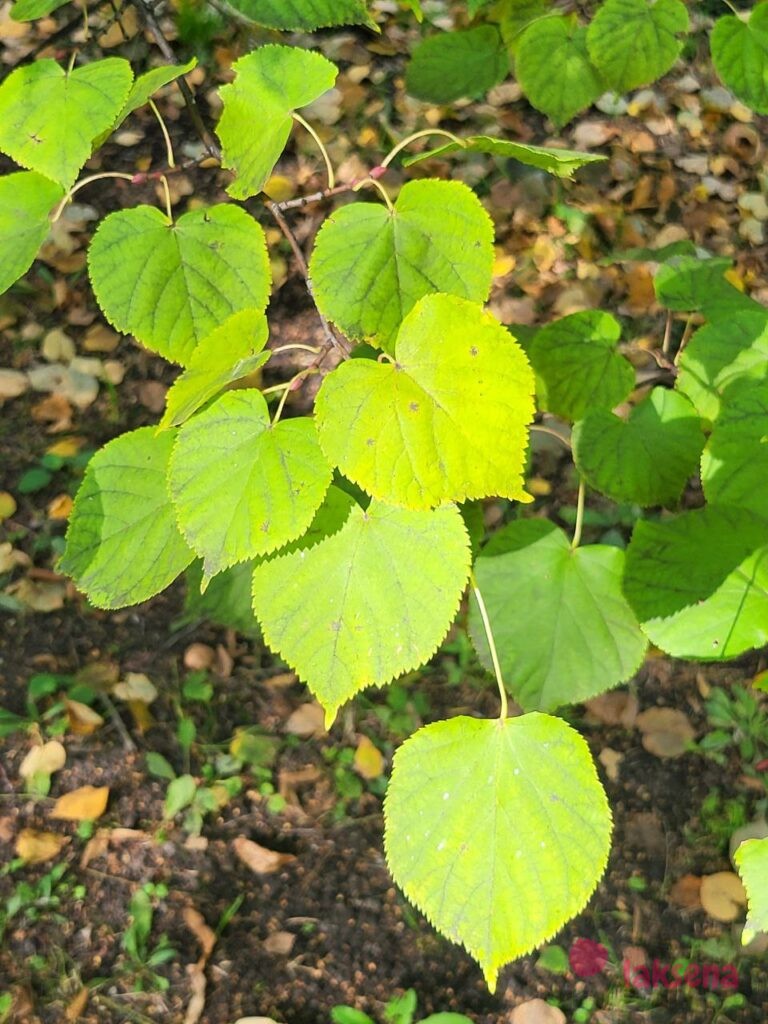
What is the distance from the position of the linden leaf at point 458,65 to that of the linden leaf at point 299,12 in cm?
59

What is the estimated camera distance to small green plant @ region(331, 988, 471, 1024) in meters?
Answer: 1.65

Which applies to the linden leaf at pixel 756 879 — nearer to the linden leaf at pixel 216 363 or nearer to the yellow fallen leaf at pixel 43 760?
→ the linden leaf at pixel 216 363

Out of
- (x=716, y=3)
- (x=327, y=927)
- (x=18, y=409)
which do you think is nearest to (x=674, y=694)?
(x=327, y=927)

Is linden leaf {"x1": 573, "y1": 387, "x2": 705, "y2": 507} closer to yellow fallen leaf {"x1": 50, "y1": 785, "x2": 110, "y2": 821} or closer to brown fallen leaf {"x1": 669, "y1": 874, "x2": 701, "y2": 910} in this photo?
brown fallen leaf {"x1": 669, "y1": 874, "x2": 701, "y2": 910}

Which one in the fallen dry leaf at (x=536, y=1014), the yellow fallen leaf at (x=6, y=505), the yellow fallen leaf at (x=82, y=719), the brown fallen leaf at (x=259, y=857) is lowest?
the fallen dry leaf at (x=536, y=1014)

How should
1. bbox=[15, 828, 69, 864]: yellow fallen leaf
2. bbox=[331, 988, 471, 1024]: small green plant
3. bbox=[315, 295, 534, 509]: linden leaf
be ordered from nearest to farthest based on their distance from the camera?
bbox=[315, 295, 534, 509]: linden leaf → bbox=[331, 988, 471, 1024]: small green plant → bbox=[15, 828, 69, 864]: yellow fallen leaf

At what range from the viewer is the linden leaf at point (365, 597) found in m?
0.92

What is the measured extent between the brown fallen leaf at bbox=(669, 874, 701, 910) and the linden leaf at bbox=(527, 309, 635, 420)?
1.04 m

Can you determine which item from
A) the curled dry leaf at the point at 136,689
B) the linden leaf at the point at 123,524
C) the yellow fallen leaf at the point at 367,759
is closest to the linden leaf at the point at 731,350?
the linden leaf at the point at 123,524

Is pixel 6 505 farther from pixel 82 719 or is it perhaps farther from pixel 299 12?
pixel 299 12

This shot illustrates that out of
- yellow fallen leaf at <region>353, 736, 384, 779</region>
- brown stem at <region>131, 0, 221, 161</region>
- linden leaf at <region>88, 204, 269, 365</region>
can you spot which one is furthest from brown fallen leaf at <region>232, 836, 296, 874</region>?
brown stem at <region>131, 0, 221, 161</region>

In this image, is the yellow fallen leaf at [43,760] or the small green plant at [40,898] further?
the yellow fallen leaf at [43,760]

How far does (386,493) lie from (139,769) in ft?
4.27

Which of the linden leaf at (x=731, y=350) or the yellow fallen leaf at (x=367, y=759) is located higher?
the linden leaf at (x=731, y=350)
